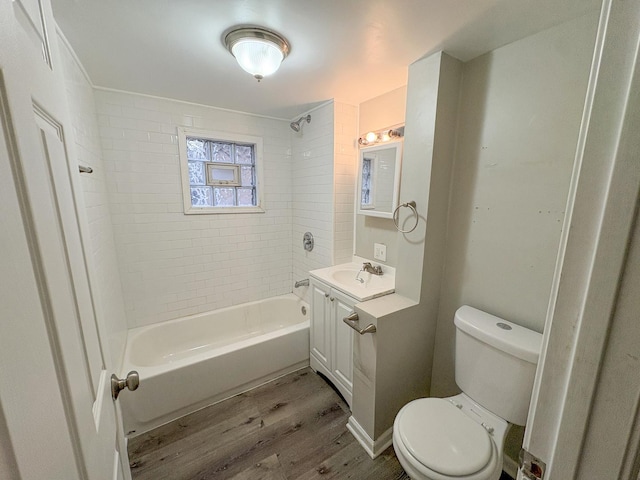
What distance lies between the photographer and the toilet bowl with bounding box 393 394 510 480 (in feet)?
3.38

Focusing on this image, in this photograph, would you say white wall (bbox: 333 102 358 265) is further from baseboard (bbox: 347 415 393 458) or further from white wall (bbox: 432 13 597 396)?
baseboard (bbox: 347 415 393 458)

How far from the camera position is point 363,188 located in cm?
220

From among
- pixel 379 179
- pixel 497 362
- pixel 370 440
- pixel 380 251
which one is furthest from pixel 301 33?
pixel 370 440

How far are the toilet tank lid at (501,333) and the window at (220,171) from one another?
2121 mm

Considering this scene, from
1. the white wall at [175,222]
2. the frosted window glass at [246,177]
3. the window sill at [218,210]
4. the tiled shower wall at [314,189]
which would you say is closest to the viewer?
the white wall at [175,222]

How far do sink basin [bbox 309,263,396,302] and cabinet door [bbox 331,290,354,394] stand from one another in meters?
0.08

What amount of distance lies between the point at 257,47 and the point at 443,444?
2053mm

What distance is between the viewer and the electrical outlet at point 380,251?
2.11 meters

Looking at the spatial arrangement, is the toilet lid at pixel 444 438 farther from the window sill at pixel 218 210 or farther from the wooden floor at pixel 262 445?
the window sill at pixel 218 210

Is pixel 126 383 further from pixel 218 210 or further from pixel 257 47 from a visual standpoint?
pixel 218 210

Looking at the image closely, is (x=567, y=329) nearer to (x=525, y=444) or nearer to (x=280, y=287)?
(x=525, y=444)

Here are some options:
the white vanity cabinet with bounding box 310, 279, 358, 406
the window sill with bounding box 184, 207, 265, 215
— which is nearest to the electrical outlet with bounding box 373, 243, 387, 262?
the white vanity cabinet with bounding box 310, 279, 358, 406

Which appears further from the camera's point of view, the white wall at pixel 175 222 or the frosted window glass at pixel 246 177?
the frosted window glass at pixel 246 177

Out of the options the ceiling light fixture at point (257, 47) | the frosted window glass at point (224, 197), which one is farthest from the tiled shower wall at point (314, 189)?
the ceiling light fixture at point (257, 47)
